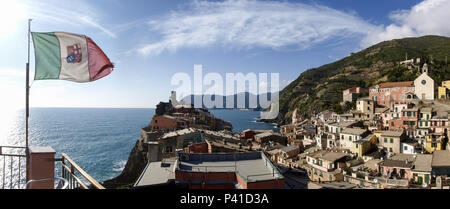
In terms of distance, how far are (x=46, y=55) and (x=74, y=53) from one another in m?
0.69

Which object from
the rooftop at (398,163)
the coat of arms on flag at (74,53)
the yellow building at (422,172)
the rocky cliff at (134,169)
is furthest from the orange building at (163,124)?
the coat of arms on flag at (74,53)

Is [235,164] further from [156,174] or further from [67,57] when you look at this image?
[67,57]

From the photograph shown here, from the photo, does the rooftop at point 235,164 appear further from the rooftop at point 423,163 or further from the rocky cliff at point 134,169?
the rocky cliff at point 134,169

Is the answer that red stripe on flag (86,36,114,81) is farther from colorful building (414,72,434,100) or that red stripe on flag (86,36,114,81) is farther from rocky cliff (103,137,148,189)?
colorful building (414,72,434,100)

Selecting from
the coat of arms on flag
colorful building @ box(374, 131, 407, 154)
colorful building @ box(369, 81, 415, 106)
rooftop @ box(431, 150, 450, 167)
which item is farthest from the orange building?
colorful building @ box(369, 81, 415, 106)

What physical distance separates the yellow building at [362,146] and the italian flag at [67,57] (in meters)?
30.1

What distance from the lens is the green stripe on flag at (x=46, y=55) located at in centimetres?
695

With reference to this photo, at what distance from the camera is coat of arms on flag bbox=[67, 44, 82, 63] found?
741cm

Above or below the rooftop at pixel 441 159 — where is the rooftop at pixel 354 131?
above

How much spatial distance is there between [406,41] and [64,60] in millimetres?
163561

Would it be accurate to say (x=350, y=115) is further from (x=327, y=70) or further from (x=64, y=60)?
(x=327, y=70)

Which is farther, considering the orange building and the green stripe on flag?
the orange building

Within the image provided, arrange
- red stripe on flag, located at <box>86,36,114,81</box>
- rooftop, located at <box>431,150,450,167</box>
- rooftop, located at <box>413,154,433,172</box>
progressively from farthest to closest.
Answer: rooftop, located at <box>413,154,433,172</box>, rooftop, located at <box>431,150,450,167</box>, red stripe on flag, located at <box>86,36,114,81</box>
